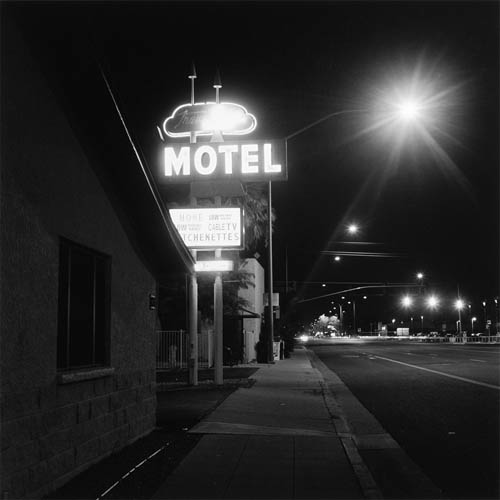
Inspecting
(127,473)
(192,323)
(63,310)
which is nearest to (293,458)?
(127,473)

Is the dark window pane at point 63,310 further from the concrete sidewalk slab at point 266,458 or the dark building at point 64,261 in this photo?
the concrete sidewalk slab at point 266,458

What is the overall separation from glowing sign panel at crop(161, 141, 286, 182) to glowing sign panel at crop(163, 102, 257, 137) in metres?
1.02

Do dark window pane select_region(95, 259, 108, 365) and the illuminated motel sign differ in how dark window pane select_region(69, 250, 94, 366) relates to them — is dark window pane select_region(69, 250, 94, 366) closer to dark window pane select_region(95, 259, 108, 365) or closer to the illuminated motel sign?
dark window pane select_region(95, 259, 108, 365)

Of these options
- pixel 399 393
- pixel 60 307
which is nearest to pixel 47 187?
pixel 60 307

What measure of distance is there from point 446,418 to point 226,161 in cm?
904

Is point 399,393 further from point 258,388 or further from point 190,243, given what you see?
point 190,243

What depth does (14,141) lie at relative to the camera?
246 inches

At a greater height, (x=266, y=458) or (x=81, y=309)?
(x=81, y=309)

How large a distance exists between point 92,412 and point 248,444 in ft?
8.45

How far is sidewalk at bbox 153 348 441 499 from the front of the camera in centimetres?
709

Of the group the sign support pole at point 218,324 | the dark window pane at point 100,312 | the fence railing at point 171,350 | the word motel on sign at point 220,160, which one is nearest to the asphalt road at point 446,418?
the sign support pole at point 218,324

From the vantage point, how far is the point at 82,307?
795 centimetres

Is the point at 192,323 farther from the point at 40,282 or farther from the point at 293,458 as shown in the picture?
the point at 40,282

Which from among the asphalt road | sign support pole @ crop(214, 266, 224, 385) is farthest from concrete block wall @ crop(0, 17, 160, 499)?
sign support pole @ crop(214, 266, 224, 385)
